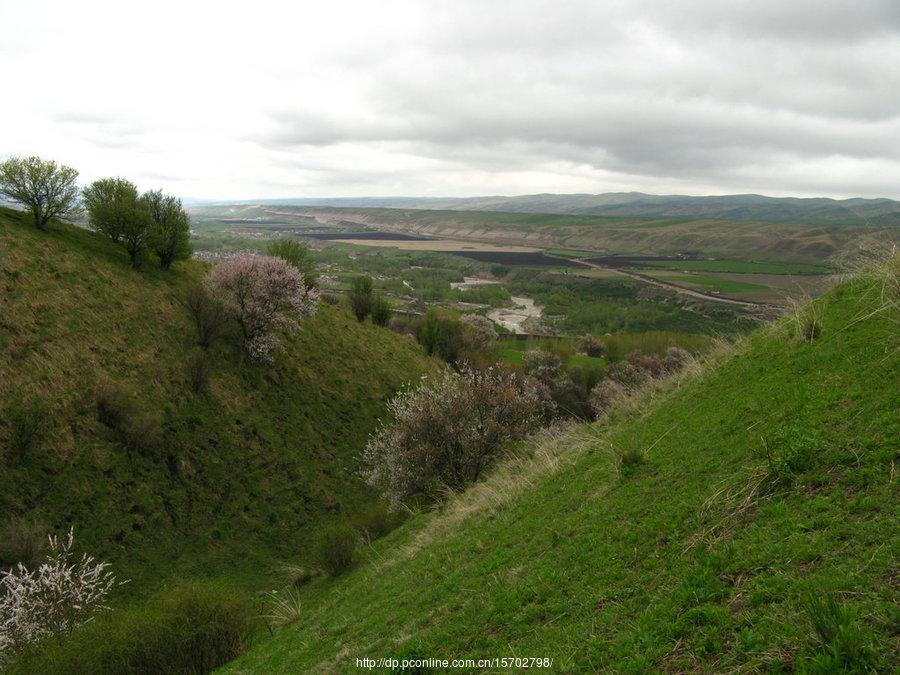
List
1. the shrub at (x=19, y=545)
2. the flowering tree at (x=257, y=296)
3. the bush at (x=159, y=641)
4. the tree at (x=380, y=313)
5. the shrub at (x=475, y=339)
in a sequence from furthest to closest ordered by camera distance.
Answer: the shrub at (x=475, y=339), the tree at (x=380, y=313), the flowering tree at (x=257, y=296), the shrub at (x=19, y=545), the bush at (x=159, y=641)

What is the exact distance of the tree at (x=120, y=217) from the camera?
36438mm

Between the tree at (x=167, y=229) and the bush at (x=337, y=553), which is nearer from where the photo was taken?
the bush at (x=337, y=553)

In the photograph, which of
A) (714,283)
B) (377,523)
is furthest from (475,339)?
(714,283)

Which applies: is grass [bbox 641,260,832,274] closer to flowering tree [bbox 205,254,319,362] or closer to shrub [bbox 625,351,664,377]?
shrub [bbox 625,351,664,377]

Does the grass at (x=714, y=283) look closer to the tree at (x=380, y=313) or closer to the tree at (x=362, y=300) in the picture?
the tree at (x=380, y=313)

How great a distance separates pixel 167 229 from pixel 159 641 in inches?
1363

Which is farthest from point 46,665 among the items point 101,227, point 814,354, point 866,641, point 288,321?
point 101,227

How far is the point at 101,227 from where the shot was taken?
122ft

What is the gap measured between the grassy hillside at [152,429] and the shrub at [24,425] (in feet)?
0.57

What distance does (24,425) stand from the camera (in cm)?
2206

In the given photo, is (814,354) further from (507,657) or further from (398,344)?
(398,344)

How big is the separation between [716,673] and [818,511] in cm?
260

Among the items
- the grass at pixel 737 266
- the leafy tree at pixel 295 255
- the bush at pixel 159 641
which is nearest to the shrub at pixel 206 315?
the leafy tree at pixel 295 255

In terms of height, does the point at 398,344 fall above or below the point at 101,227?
below
